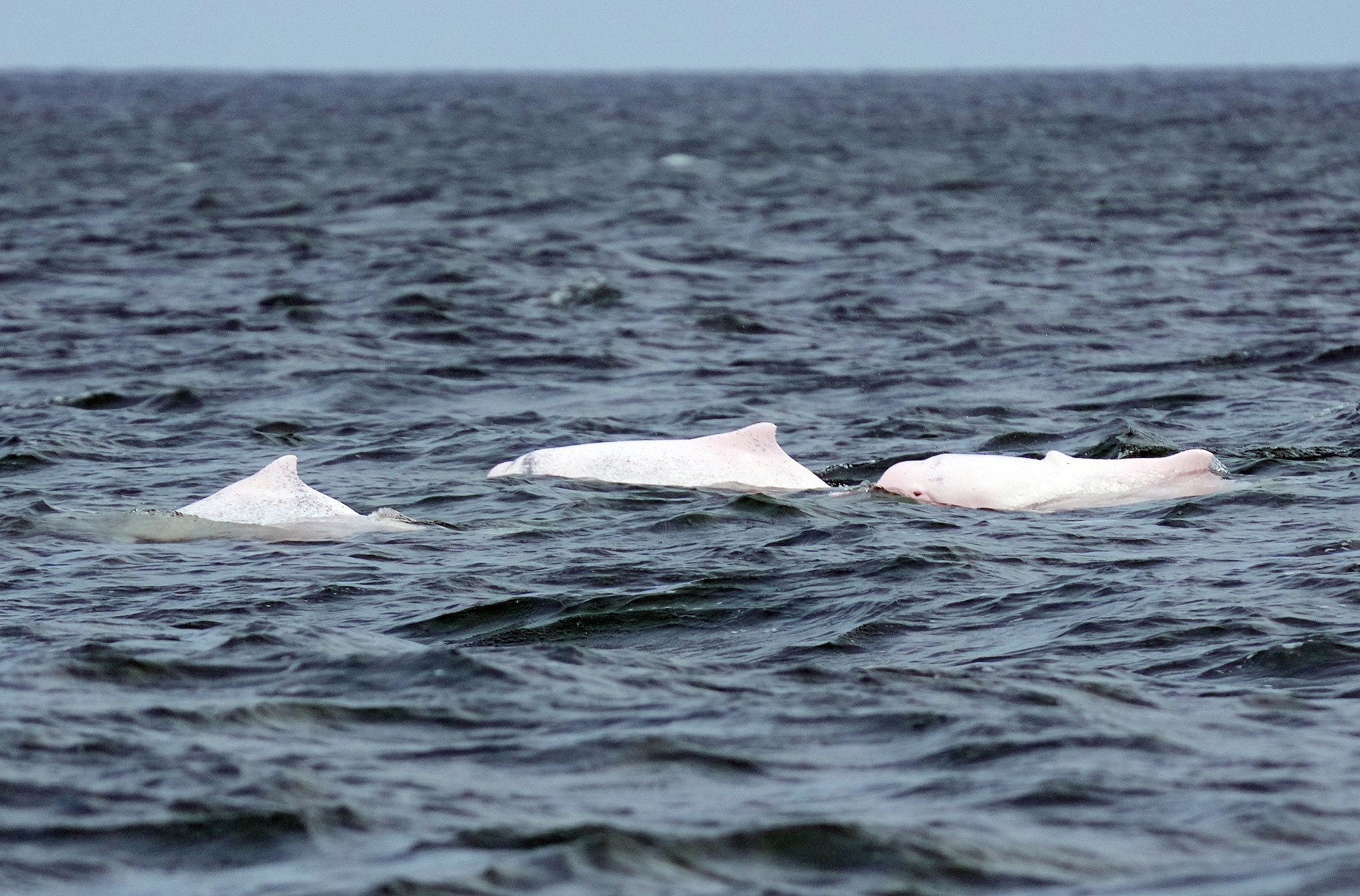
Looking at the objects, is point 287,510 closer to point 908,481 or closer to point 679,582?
point 679,582

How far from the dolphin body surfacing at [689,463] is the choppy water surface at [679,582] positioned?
348 millimetres

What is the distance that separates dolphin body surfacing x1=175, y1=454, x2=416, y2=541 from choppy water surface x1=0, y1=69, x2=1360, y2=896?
31 cm

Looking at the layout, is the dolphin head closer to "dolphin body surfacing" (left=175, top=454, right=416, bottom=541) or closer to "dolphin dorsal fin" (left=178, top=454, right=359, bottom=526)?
"dolphin body surfacing" (left=175, top=454, right=416, bottom=541)

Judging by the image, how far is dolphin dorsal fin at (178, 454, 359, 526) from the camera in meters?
13.8

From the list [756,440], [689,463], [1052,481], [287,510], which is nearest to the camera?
[287,510]

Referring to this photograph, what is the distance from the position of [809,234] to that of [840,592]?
81.2 ft

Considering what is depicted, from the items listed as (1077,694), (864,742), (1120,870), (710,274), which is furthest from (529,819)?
(710,274)

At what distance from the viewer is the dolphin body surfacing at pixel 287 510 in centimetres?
1370

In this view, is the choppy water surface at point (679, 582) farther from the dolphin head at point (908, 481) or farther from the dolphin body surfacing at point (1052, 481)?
the dolphin head at point (908, 481)

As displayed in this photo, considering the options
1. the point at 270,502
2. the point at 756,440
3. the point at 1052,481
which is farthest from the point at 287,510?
the point at 1052,481

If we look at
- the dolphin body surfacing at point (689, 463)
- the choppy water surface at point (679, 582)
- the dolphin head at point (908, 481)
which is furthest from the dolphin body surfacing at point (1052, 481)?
the dolphin body surfacing at point (689, 463)

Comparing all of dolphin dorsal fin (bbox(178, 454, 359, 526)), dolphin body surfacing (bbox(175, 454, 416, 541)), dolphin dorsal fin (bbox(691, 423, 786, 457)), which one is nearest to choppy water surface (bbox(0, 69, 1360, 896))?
dolphin body surfacing (bbox(175, 454, 416, 541))

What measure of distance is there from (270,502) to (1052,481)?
230 inches

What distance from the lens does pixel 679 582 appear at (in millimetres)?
12148
